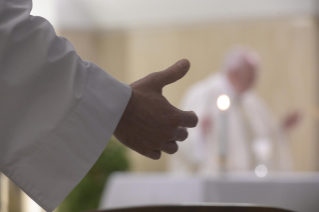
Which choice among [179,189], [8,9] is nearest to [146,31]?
[179,189]

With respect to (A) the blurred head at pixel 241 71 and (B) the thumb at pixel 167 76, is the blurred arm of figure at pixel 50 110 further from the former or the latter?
(A) the blurred head at pixel 241 71

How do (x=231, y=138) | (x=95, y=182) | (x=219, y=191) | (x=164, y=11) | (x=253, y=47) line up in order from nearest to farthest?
(x=219, y=191), (x=231, y=138), (x=95, y=182), (x=253, y=47), (x=164, y=11)

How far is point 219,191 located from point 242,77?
1337mm

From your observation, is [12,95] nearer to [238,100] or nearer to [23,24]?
[23,24]

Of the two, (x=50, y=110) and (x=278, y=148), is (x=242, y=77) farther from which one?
(x=50, y=110)

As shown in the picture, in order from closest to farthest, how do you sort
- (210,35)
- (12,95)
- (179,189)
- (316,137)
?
(12,95) → (179,189) → (316,137) → (210,35)

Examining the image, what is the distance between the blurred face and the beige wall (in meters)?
1.69

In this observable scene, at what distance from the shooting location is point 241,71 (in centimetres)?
247

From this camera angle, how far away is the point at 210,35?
4.27 meters

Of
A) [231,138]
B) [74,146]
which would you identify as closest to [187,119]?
[74,146]

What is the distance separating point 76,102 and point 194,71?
12.3ft

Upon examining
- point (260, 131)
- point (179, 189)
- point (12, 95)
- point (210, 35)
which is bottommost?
point (179, 189)

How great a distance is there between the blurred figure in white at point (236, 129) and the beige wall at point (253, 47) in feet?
5.22

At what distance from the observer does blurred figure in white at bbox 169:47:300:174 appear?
2.20 m
